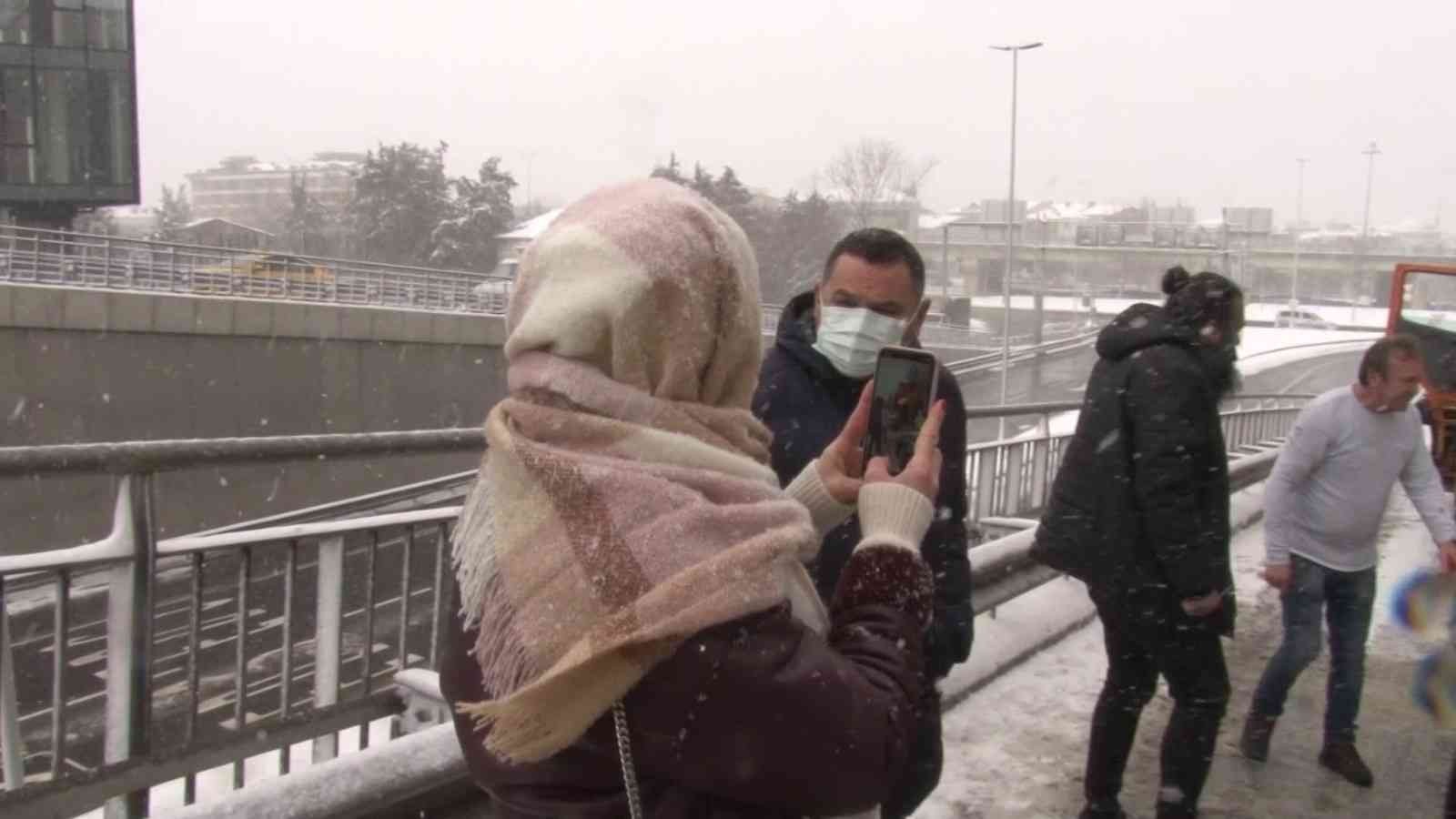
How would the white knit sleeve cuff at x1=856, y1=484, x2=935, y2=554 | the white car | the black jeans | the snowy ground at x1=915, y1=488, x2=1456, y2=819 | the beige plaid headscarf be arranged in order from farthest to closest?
the white car → the snowy ground at x1=915, y1=488, x2=1456, y2=819 → the black jeans → the white knit sleeve cuff at x1=856, y1=484, x2=935, y2=554 → the beige plaid headscarf

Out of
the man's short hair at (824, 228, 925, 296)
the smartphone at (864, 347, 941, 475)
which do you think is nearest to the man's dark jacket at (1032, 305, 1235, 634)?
the man's short hair at (824, 228, 925, 296)

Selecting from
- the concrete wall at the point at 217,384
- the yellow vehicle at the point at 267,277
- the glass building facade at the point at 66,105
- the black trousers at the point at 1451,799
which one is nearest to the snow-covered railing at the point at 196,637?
the black trousers at the point at 1451,799

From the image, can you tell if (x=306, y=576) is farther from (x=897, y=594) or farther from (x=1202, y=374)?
(x=897, y=594)

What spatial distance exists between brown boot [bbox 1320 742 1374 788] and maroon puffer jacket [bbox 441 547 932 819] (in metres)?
3.96

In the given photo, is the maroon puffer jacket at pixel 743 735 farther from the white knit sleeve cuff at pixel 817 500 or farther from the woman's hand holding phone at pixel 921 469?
the white knit sleeve cuff at pixel 817 500

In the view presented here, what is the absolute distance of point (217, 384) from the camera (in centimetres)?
2661

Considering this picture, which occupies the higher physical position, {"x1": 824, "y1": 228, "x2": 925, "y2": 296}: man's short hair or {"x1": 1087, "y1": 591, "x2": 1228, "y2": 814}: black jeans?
{"x1": 824, "y1": 228, "x2": 925, "y2": 296}: man's short hair

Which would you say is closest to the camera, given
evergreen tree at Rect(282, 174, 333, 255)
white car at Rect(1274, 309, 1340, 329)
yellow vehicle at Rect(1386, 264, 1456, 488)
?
yellow vehicle at Rect(1386, 264, 1456, 488)

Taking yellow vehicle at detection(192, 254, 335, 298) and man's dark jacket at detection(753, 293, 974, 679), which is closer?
man's dark jacket at detection(753, 293, 974, 679)

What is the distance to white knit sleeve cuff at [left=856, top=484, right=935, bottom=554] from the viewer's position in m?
1.87

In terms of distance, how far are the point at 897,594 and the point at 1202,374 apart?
2537 mm

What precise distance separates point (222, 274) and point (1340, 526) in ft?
87.5

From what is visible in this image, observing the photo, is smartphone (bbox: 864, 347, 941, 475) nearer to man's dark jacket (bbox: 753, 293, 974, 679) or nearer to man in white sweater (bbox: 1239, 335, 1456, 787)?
man's dark jacket (bbox: 753, 293, 974, 679)

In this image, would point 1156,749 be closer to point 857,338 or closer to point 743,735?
point 857,338
